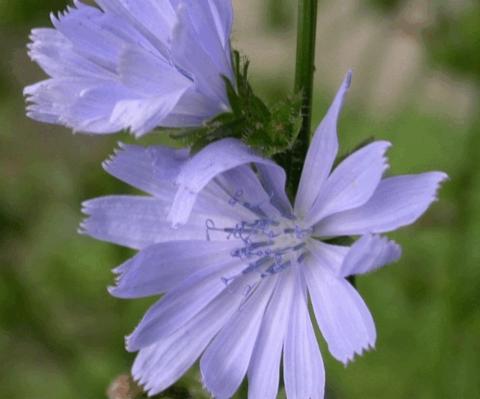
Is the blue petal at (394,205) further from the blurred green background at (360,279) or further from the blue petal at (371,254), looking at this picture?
the blurred green background at (360,279)

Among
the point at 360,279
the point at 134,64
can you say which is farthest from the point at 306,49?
the point at 360,279

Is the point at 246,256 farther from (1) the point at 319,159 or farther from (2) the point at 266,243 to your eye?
(1) the point at 319,159

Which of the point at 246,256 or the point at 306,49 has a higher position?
the point at 306,49

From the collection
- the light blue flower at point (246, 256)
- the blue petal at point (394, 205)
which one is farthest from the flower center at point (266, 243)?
the blue petal at point (394, 205)

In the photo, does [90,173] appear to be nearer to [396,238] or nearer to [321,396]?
[396,238]

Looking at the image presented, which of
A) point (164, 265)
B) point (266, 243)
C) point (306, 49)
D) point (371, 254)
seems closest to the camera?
point (371, 254)

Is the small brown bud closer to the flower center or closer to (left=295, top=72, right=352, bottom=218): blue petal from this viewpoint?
the flower center

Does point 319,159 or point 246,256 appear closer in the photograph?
point 319,159

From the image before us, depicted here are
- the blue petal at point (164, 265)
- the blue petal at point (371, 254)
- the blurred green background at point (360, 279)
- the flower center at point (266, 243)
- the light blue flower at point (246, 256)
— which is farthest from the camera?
the blurred green background at point (360, 279)
